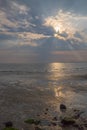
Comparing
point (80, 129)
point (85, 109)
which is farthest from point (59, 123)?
point (85, 109)

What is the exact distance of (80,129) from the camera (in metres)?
28.1

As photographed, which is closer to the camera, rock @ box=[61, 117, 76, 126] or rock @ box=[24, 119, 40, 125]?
rock @ box=[61, 117, 76, 126]

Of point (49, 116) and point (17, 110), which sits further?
point (17, 110)

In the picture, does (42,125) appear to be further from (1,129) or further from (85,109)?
(85,109)

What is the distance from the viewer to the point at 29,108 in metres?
41.2

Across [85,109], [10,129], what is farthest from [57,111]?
[10,129]

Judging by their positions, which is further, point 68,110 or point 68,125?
point 68,110

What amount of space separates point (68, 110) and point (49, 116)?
5.36 meters

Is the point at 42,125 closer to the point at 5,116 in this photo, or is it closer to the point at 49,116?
the point at 49,116

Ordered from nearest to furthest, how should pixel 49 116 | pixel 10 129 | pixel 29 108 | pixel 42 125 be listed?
pixel 10 129, pixel 42 125, pixel 49 116, pixel 29 108

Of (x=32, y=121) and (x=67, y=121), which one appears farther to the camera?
(x=32, y=121)

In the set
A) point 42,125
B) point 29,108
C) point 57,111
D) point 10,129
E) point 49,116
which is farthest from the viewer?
point 29,108

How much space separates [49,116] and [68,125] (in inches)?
197

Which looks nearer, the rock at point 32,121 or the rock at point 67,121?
the rock at point 67,121
